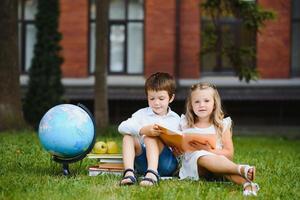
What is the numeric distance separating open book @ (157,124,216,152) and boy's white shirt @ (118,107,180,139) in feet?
0.68

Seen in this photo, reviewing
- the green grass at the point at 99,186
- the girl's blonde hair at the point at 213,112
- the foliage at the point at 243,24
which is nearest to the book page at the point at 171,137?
the girl's blonde hair at the point at 213,112

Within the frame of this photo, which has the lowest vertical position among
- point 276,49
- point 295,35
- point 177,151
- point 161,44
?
point 177,151

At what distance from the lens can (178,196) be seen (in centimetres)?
571

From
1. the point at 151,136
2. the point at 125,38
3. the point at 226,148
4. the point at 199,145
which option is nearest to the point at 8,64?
the point at 125,38

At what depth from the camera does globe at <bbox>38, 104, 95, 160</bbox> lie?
21.4 ft

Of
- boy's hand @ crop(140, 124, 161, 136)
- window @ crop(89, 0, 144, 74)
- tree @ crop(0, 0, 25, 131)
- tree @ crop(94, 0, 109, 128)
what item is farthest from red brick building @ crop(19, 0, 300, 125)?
boy's hand @ crop(140, 124, 161, 136)

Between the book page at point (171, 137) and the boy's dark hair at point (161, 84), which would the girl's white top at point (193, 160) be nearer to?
the book page at point (171, 137)

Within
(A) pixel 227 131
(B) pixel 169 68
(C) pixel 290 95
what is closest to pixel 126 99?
(B) pixel 169 68

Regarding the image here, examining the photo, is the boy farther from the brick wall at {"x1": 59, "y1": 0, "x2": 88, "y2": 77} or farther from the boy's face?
the brick wall at {"x1": 59, "y1": 0, "x2": 88, "y2": 77}

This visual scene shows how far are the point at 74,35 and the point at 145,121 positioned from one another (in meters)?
15.3

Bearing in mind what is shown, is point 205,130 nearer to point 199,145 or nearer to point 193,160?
point 199,145

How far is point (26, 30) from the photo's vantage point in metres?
A: 22.4

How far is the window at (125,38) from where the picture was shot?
71.8 feet

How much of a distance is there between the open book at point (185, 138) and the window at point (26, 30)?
53.2 ft
